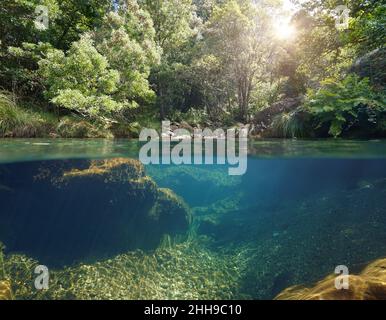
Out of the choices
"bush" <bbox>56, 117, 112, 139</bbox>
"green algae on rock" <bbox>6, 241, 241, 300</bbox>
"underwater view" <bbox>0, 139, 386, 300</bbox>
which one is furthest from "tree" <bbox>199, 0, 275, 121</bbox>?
"green algae on rock" <bbox>6, 241, 241, 300</bbox>

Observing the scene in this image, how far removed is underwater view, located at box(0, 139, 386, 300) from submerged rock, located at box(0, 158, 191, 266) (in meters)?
0.04

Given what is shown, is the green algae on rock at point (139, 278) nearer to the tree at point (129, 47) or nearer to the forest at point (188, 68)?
the forest at point (188, 68)

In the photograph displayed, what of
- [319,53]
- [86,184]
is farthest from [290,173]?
[86,184]

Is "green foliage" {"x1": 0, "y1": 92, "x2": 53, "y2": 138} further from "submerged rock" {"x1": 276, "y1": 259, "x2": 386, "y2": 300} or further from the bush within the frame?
"submerged rock" {"x1": 276, "y1": 259, "x2": 386, "y2": 300}

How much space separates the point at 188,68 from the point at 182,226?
1628cm

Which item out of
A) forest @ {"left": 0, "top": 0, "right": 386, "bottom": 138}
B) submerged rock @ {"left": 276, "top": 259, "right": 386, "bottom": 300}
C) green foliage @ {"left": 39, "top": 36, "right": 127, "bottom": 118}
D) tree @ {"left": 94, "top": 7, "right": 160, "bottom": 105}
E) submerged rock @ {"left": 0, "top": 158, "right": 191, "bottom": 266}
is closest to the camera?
submerged rock @ {"left": 276, "top": 259, "right": 386, "bottom": 300}

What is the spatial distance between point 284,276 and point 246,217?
4.79 m

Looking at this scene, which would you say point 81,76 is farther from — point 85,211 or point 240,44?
point 240,44

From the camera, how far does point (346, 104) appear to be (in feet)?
41.5

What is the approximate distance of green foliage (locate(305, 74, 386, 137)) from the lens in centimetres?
1232

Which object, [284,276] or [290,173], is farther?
[290,173]

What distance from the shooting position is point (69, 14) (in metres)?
20.5

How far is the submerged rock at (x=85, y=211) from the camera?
23.7 ft
